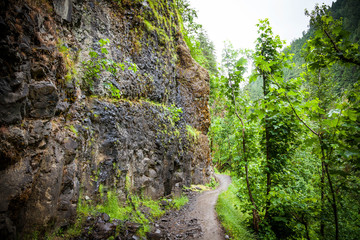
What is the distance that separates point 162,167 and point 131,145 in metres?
3.03

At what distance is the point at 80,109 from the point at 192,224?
22.1 feet

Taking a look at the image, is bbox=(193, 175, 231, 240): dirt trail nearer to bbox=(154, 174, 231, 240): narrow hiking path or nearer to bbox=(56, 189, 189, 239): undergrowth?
bbox=(154, 174, 231, 240): narrow hiking path

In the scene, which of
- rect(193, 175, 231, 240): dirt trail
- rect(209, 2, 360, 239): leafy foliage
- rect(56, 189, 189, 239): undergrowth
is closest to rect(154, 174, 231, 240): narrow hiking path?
rect(193, 175, 231, 240): dirt trail

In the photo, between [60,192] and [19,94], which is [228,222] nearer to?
[60,192]

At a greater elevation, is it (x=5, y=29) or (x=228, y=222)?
(x=5, y=29)

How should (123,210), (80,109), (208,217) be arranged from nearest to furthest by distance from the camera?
(80,109) → (123,210) → (208,217)

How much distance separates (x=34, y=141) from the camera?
3420mm

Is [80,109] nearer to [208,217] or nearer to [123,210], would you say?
[123,210]

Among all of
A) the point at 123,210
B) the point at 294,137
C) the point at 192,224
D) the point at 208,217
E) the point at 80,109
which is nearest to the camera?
the point at 80,109

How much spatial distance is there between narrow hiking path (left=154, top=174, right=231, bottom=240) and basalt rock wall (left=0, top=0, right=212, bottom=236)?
5.52 feet

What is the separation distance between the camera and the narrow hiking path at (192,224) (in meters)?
6.75

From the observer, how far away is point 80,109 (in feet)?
18.2

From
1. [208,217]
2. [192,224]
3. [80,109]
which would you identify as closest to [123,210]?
[192,224]

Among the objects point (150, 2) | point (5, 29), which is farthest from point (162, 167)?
point (150, 2)
